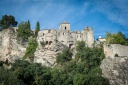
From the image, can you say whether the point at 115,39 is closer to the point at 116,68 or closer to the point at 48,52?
the point at 116,68

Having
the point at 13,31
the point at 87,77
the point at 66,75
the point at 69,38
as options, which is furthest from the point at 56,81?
the point at 13,31

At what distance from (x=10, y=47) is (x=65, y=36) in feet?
44.1

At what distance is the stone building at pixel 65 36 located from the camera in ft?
186

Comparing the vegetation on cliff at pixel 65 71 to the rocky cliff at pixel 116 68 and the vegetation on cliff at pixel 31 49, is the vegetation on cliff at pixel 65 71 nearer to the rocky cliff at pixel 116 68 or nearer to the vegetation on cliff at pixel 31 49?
the rocky cliff at pixel 116 68

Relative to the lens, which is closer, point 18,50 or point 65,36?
point 65,36

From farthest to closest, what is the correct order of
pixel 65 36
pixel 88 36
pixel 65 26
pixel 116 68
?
pixel 65 26 → pixel 88 36 → pixel 65 36 → pixel 116 68

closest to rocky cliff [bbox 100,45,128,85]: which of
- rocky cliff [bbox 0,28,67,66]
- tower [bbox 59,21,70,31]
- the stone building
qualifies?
the stone building

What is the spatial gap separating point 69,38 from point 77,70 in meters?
10.6

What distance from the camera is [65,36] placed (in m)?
57.7

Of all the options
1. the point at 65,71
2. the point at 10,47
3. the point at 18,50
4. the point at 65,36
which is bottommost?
the point at 65,71

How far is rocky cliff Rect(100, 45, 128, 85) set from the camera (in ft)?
153

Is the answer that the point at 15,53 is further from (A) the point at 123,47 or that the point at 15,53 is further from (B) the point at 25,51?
(A) the point at 123,47

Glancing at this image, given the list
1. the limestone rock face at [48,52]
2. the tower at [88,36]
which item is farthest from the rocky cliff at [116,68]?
the limestone rock face at [48,52]

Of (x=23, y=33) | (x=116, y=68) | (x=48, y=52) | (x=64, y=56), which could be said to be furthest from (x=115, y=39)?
(x=23, y=33)
